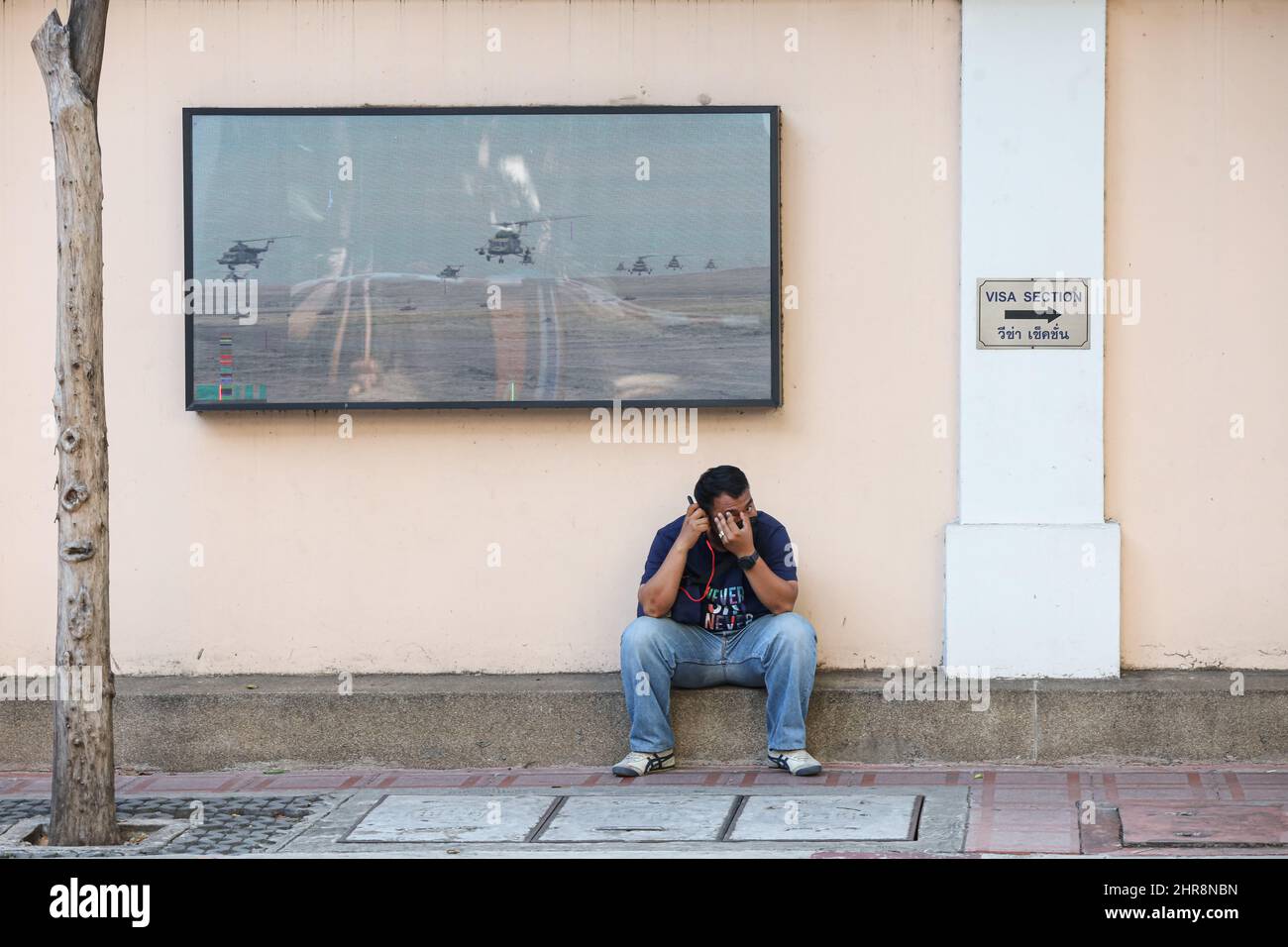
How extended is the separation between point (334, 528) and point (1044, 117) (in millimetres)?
3807

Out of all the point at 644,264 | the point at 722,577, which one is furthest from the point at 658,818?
the point at 644,264

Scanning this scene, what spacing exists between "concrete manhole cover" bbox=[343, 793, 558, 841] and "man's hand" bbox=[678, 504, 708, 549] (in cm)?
125

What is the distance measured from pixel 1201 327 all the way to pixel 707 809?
3.22 meters

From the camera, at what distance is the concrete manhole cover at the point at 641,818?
Answer: 6.29 metres

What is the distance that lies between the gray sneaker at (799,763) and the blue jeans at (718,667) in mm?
27

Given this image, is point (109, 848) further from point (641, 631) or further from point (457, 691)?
point (641, 631)

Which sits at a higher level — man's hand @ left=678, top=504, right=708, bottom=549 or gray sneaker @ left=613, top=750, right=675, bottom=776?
man's hand @ left=678, top=504, right=708, bottom=549

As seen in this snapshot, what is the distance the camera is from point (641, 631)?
7.33m

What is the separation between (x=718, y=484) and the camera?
7340 mm

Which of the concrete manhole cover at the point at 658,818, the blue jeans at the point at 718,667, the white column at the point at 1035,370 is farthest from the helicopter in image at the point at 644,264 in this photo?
the concrete manhole cover at the point at 658,818

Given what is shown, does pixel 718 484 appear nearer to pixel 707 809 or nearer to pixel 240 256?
pixel 707 809

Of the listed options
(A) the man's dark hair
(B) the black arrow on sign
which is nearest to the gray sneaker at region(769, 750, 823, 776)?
(A) the man's dark hair

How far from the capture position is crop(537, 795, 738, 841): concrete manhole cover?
20.6 ft

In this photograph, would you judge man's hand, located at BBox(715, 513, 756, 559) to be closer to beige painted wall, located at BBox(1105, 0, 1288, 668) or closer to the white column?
the white column
